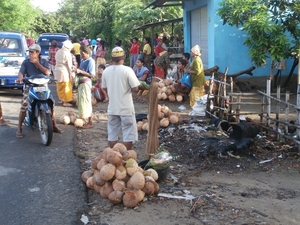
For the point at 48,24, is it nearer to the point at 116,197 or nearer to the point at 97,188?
the point at 97,188

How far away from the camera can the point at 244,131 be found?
6.55 meters

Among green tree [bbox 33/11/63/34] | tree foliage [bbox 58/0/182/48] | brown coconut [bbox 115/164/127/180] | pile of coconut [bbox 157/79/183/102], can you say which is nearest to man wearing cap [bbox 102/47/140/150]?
brown coconut [bbox 115/164/127/180]

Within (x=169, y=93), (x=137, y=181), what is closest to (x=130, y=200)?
(x=137, y=181)

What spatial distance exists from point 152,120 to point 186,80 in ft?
18.0

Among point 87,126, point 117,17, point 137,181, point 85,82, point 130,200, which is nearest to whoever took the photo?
point 130,200

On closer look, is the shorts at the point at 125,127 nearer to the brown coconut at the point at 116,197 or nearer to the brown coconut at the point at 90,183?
the brown coconut at the point at 90,183

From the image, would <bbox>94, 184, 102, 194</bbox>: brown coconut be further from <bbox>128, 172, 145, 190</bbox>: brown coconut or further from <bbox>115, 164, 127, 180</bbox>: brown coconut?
<bbox>128, 172, 145, 190</bbox>: brown coconut

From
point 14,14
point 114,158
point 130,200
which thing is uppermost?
point 14,14

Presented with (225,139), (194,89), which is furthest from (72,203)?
(194,89)

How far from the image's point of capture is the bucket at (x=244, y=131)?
654 cm

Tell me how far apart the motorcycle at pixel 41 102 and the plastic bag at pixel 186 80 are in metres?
4.44

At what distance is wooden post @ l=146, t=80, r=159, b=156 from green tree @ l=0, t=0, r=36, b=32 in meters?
19.3

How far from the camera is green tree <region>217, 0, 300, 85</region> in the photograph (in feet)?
32.1

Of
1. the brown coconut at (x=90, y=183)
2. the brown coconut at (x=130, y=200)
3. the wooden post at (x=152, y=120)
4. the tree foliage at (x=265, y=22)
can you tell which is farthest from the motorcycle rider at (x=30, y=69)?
the tree foliage at (x=265, y=22)
